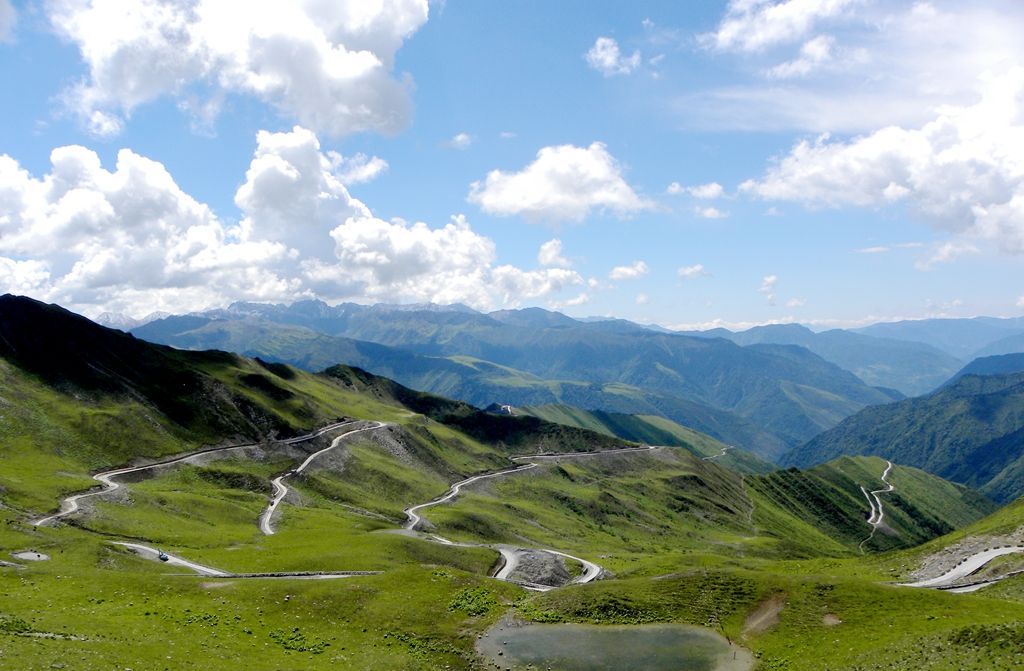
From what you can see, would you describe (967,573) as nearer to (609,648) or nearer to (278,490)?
(609,648)

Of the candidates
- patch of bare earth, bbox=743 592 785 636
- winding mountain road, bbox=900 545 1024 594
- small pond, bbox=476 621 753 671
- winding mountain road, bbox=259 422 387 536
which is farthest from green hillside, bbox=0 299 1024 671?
winding mountain road, bbox=900 545 1024 594

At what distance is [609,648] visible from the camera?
50.3 metres

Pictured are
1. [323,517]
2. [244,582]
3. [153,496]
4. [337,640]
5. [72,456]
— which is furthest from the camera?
[72,456]

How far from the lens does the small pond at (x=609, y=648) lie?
1865 inches

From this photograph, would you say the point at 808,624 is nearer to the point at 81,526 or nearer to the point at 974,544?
the point at 974,544

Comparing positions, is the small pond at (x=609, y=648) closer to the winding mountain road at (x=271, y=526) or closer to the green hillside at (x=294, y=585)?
the green hillside at (x=294, y=585)

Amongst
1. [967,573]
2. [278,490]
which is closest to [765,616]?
[967,573]

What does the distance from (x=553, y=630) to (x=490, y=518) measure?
10613cm

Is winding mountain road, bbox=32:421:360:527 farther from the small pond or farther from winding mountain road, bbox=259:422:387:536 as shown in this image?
the small pond

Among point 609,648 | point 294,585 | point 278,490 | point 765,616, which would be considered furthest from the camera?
point 278,490

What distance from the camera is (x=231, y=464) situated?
161375 millimetres

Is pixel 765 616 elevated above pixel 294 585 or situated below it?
below

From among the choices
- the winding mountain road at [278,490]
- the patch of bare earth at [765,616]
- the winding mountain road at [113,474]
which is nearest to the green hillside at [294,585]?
the patch of bare earth at [765,616]

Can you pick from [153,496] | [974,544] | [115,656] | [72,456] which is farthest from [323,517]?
[974,544]
